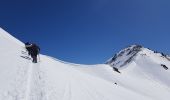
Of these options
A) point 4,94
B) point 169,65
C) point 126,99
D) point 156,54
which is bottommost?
point 4,94

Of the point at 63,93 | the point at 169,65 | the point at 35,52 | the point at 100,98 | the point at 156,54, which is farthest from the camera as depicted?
the point at 156,54

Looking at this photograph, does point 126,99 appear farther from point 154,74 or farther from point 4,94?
point 154,74

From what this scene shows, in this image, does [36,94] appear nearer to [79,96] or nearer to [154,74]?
[79,96]

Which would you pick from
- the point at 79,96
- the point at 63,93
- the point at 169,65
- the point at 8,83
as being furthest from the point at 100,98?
the point at 169,65

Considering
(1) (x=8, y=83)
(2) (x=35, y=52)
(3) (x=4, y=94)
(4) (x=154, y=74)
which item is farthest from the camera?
(4) (x=154, y=74)

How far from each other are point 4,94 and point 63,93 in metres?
4.48

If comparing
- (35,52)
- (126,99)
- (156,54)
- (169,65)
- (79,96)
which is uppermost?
(156,54)

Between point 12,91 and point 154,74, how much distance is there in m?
127

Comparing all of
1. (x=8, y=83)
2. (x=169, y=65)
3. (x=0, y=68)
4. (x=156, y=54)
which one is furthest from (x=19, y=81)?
(x=156, y=54)

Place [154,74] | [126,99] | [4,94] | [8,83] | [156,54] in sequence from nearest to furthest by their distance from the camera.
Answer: [4,94]
[8,83]
[126,99]
[154,74]
[156,54]

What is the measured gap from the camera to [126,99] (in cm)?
2212

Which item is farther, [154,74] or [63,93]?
[154,74]

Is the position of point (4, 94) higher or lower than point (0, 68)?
lower

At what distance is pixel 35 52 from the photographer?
94.4 feet
